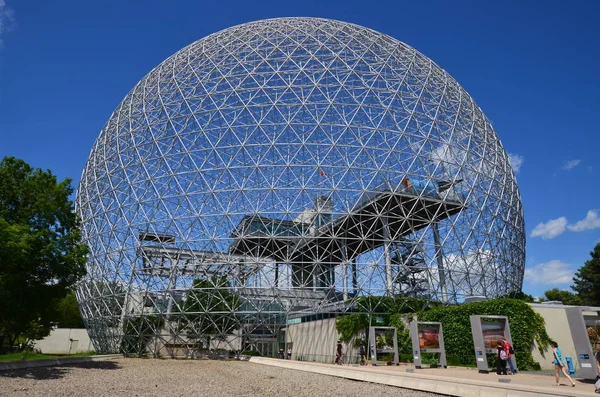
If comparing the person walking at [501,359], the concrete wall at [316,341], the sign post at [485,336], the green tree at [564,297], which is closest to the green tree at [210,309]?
the concrete wall at [316,341]

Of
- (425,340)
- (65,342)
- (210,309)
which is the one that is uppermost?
(210,309)

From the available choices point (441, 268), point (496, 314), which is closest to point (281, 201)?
point (441, 268)

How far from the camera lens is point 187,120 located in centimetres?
2541

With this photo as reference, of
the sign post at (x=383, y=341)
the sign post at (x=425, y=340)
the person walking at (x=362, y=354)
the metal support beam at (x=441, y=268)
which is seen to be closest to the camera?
the sign post at (x=425, y=340)

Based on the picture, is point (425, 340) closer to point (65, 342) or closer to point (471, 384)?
point (471, 384)

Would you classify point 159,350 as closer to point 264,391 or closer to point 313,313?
point 313,313

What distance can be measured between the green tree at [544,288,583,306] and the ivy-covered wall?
25779mm

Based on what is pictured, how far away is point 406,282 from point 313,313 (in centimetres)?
559

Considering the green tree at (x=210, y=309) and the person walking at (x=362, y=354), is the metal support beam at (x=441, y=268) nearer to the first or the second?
the person walking at (x=362, y=354)

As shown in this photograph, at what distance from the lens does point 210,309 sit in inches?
872

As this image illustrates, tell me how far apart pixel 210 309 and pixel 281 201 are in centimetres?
674

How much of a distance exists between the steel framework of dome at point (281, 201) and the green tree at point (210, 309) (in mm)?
81

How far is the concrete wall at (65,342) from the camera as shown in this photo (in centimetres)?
3981

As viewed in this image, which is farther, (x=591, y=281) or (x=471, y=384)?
(x=591, y=281)
